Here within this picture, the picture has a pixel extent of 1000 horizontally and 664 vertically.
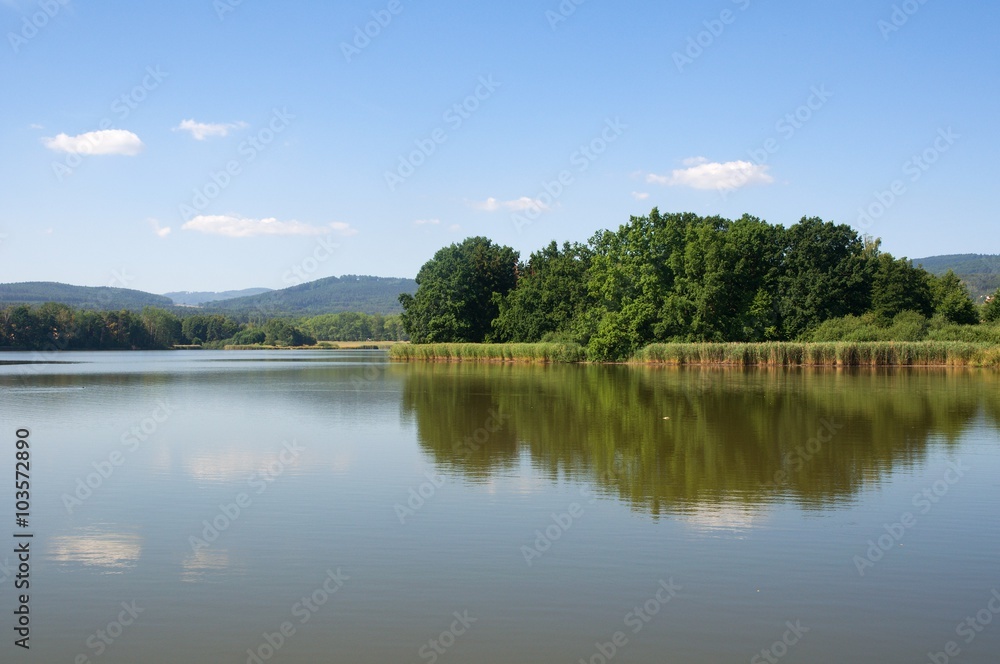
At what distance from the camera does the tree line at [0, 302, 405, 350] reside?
109 meters

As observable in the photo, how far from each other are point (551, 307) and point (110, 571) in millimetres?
67055

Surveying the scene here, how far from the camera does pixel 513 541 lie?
9.52 m

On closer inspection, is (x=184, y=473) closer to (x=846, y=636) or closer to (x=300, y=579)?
(x=300, y=579)

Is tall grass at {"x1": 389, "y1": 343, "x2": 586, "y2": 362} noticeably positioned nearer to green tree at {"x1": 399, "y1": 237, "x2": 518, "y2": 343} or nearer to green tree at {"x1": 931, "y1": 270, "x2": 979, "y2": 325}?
green tree at {"x1": 399, "y1": 237, "x2": 518, "y2": 343}

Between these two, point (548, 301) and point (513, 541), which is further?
point (548, 301)
